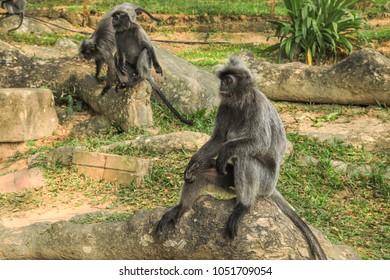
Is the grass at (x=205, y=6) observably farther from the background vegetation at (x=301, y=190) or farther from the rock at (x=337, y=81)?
the background vegetation at (x=301, y=190)

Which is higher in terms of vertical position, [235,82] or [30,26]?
[235,82]

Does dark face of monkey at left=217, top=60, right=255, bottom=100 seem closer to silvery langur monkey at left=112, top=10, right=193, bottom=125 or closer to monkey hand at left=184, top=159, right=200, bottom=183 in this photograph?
monkey hand at left=184, top=159, right=200, bottom=183

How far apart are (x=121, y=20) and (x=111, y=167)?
279 centimetres

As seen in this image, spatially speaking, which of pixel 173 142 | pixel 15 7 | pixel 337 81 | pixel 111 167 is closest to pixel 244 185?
pixel 111 167

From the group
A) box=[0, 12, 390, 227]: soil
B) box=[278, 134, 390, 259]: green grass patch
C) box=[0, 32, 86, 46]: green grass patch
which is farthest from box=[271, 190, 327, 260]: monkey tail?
box=[0, 32, 86, 46]: green grass patch

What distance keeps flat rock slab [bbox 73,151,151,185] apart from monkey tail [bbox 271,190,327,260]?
249cm

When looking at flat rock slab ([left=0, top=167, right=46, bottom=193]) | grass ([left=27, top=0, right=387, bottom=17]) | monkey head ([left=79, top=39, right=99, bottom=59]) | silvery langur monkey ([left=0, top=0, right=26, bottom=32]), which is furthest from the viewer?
grass ([left=27, top=0, right=387, bottom=17])

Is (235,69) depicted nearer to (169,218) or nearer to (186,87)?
(169,218)

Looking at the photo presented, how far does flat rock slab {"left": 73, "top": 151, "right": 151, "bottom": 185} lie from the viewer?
22.7 feet

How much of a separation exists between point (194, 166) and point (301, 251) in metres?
1.13

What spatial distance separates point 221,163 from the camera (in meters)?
4.59

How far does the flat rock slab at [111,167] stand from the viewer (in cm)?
692

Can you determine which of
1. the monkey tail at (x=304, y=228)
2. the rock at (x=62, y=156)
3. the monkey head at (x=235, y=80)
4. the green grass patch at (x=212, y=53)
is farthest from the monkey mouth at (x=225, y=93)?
the green grass patch at (x=212, y=53)

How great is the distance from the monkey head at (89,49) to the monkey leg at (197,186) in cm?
497
